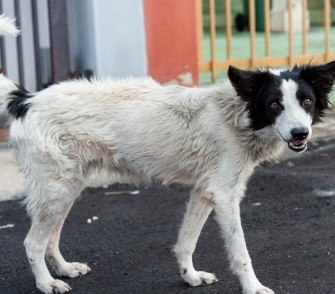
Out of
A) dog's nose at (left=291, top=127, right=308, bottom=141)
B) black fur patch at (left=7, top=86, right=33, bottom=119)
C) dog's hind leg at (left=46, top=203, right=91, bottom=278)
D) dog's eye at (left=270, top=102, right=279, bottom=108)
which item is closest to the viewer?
dog's nose at (left=291, top=127, right=308, bottom=141)

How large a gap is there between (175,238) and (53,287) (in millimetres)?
1284

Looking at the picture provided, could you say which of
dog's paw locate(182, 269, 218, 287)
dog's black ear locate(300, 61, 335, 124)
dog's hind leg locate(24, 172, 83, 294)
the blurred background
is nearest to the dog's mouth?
dog's black ear locate(300, 61, 335, 124)

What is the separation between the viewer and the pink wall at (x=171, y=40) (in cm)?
780

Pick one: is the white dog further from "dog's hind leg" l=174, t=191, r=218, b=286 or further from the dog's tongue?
the dog's tongue

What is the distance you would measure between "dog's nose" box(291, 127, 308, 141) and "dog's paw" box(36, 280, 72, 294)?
1.78m

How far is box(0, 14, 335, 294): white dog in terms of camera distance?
456 centimetres

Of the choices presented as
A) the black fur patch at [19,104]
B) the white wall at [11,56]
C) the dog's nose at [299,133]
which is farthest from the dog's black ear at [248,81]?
the white wall at [11,56]

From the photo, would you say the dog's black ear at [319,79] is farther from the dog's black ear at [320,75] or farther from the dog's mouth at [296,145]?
the dog's mouth at [296,145]

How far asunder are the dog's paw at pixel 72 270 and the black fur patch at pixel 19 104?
1.09 meters

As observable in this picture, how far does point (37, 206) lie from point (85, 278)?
68 cm

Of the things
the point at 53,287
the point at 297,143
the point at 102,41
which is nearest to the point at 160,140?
the point at 297,143

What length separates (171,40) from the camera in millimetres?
7949

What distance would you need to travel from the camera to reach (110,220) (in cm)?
624

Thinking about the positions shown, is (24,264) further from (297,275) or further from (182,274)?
(297,275)
